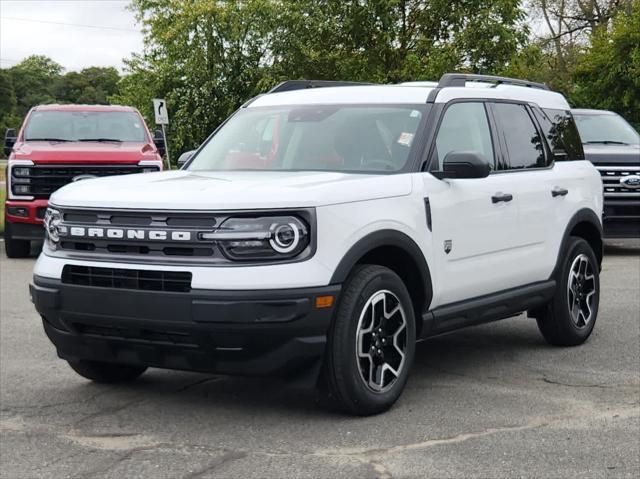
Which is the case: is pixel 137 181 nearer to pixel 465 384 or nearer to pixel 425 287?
pixel 425 287

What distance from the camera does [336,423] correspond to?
5535 millimetres

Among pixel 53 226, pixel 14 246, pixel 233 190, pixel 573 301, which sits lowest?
pixel 14 246

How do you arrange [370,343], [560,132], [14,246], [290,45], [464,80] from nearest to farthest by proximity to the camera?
[370,343] < [464,80] < [560,132] < [14,246] < [290,45]

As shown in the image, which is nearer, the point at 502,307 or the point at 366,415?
the point at 366,415

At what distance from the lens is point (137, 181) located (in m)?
5.91

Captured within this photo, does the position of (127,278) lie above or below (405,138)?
below

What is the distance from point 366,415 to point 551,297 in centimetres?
232

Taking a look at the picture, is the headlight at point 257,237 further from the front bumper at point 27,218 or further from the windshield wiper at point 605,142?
the windshield wiper at point 605,142

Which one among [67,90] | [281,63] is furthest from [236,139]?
[67,90]

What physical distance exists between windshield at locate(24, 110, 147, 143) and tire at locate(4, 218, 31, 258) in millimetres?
1367

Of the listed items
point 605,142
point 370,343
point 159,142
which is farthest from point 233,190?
point 605,142

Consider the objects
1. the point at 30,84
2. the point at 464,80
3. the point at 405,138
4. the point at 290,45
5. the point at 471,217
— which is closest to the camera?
the point at 405,138

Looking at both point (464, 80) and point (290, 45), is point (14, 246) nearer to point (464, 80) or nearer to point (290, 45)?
point (464, 80)

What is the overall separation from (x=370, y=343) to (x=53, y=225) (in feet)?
5.82
